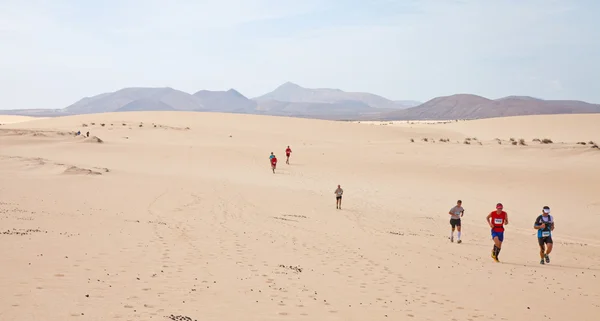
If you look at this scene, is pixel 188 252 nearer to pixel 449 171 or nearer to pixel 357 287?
pixel 357 287

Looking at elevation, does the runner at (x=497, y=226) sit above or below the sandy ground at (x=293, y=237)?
above

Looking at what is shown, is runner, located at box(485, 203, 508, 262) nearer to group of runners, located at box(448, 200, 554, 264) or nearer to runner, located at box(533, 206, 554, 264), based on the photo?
group of runners, located at box(448, 200, 554, 264)

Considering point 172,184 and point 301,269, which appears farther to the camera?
point 172,184

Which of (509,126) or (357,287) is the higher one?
(509,126)

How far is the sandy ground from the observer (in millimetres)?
7258

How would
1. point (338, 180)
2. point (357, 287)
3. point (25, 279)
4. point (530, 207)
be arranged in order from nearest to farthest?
1. point (25, 279)
2. point (357, 287)
3. point (530, 207)
4. point (338, 180)

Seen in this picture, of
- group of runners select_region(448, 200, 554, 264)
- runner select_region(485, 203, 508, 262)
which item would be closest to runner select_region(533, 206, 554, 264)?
group of runners select_region(448, 200, 554, 264)

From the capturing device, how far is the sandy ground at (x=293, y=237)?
7.26m

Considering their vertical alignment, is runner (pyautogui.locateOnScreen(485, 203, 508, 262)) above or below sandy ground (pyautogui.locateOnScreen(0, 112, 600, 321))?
above

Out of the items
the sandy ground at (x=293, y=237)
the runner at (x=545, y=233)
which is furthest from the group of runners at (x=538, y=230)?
the sandy ground at (x=293, y=237)

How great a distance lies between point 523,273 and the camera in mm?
10367

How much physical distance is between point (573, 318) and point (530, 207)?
1383cm

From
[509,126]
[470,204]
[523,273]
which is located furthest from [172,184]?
[509,126]

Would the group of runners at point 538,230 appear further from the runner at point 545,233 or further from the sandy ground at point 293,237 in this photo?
the sandy ground at point 293,237
